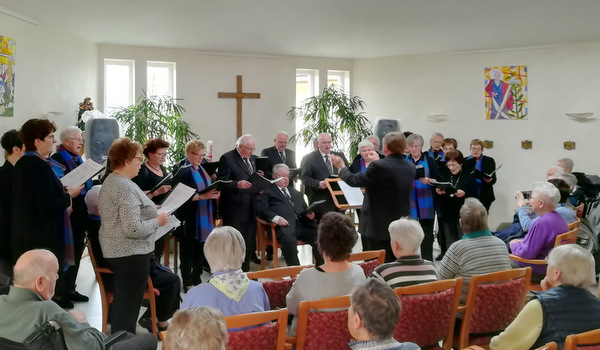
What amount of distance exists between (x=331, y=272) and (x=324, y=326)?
16.0 inches

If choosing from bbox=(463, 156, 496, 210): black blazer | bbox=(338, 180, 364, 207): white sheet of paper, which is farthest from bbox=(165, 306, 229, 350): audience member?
bbox=(463, 156, 496, 210): black blazer

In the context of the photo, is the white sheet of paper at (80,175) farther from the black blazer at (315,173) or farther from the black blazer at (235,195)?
the black blazer at (315,173)

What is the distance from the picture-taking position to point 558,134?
32.7 feet

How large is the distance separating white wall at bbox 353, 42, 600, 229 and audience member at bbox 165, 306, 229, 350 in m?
9.21

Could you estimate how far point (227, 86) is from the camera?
11.4 meters

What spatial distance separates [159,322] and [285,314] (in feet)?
7.21

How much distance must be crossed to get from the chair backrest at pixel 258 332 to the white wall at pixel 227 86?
8.66m

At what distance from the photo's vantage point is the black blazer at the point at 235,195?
20.2ft

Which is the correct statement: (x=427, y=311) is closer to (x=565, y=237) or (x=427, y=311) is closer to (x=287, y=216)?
(x=565, y=237)

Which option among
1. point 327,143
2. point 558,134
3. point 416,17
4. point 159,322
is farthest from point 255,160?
point 558,134

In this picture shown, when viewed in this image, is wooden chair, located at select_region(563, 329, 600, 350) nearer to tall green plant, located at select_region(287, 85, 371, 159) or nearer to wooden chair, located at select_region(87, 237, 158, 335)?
wooden chair, located at select_region(87, 237, 158, 335)

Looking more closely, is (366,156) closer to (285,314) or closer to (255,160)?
(255,160)

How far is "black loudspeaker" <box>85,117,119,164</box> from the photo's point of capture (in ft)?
28.1

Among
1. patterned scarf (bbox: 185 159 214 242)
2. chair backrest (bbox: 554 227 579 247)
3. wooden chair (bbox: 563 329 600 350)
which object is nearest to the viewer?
wooden chair (bbox: 563 329 600 350)
